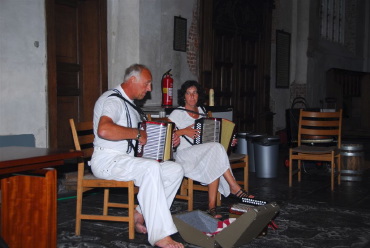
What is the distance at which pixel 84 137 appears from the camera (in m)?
4.45

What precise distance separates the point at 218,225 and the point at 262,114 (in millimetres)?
6784

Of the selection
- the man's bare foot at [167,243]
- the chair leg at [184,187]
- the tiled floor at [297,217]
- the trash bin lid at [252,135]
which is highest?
the trash bin lid at [252,135]

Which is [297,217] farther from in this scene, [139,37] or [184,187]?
[139,37]

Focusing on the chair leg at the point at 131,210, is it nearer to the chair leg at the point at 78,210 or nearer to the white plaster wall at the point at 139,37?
the chair leg at the point at 78,210

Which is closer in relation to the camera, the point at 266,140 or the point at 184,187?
the point at 184,187

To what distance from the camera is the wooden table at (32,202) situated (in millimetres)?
3326

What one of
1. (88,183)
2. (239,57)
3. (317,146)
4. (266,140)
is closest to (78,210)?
(88,183)

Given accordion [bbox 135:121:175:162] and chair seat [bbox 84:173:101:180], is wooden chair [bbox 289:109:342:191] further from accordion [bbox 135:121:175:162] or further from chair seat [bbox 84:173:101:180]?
chair seat [bbox 84:173:101:180]

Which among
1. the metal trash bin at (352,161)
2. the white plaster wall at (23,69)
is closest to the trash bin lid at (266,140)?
the metal trash bin at (352,161)

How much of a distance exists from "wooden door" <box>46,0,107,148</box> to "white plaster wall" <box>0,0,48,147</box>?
192mm

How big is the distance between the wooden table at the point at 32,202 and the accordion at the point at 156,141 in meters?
0.79

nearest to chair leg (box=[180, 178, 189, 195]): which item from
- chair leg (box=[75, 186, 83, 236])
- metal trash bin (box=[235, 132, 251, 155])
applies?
chair leg (box=[75, 186, 83, 236])

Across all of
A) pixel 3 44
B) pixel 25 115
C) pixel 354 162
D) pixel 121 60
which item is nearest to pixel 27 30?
pixel 3 44

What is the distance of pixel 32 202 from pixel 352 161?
4.82 metres
